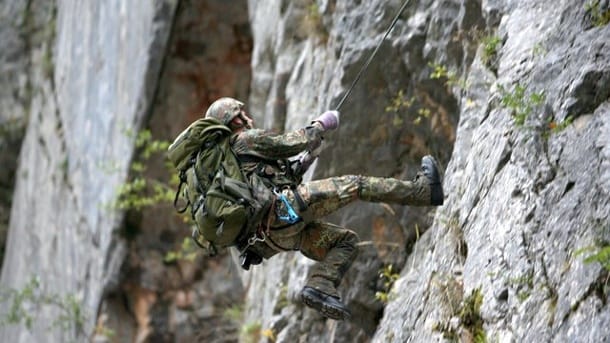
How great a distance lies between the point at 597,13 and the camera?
7.55 metres

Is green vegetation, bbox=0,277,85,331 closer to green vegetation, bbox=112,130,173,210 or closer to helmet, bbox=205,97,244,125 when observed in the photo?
green vegetation, bbox=112,130,173,210

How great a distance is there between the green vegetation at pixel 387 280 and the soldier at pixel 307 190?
1093 mm

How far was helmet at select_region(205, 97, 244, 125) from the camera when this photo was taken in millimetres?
8938

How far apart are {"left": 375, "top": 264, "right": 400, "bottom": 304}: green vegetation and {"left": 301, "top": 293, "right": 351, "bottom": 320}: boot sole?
130 cm

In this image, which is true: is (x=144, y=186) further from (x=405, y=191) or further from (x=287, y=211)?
(x=405, y=191)

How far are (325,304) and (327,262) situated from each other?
0.43m

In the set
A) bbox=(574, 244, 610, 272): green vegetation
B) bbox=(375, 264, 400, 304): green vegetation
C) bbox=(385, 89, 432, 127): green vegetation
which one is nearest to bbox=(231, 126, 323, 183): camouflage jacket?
bbox=(375, 264, 400, 304): green vegetation

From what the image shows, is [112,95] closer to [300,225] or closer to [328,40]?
[328,40]

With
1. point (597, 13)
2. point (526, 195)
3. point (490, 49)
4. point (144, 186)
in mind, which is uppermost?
point (144, 186)

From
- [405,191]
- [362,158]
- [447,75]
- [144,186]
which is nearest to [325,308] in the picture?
[405,191]

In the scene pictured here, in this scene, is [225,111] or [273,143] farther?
[225,111]

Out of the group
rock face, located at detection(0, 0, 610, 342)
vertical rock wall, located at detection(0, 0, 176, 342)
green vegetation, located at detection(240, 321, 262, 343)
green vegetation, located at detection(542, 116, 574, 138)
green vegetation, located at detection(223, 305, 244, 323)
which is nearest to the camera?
rock face, located at detection(0, 0, 610, 342)

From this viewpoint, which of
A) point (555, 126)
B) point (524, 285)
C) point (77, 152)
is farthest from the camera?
point (77, 152)

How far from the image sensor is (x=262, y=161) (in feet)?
29.1
